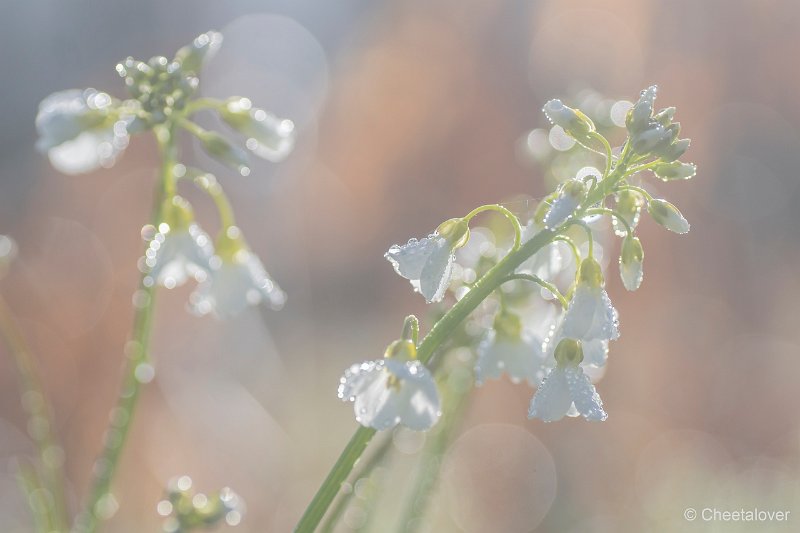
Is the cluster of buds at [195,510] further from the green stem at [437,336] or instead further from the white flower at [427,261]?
the white flower at [427,261]

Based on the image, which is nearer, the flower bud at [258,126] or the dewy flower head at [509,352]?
the dewy flower head at [509,352]

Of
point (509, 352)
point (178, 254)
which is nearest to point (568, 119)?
point (509, 352)

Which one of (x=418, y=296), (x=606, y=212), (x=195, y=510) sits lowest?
(x=195, y=510)

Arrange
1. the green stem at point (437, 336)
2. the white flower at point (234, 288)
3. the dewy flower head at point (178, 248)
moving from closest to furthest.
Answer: the green stem at point (437, 336), the dewy flower head at point (178, 248), the white flower at point (234, 288)

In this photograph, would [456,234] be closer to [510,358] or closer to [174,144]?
[510,358]

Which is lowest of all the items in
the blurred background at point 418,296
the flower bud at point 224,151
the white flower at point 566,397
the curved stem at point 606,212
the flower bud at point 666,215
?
the white flower at point 566,397

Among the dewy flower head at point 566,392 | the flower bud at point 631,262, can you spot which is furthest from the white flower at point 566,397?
the flower bud at point 631,262
